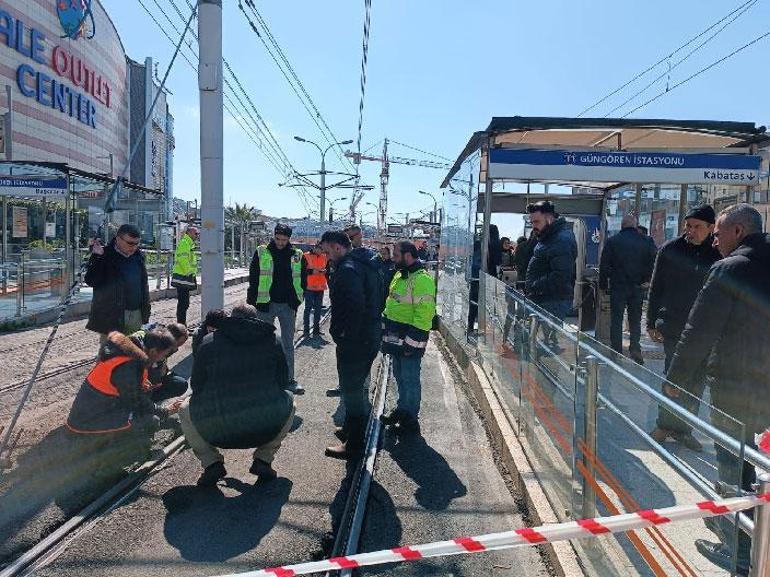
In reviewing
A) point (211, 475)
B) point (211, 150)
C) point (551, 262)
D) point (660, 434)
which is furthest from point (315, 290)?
point (660, 434)

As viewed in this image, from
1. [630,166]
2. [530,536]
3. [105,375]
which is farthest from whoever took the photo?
[630,166]

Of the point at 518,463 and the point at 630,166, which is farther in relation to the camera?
the point at 630,166

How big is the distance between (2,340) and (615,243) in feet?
31.0

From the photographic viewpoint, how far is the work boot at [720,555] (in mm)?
2246

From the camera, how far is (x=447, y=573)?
12.3ft

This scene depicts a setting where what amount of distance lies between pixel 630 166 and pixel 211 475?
592cm

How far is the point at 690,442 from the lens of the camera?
2.77 metres

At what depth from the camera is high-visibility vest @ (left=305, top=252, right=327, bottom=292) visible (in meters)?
11.9

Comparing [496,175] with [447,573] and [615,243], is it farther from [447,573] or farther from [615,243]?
[447,573]

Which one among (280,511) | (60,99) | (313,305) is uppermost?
(60,99)

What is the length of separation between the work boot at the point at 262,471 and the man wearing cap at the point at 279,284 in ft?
8.72

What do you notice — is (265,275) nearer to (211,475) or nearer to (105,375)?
(105,375)

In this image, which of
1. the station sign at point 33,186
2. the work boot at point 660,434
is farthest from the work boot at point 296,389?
the station sign at point 33,186

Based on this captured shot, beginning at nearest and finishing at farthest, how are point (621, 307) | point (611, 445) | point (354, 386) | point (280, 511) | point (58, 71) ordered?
point (611, 445) < point (280, 511) < point (354, 386) < point (621, 307) < point (58, 71)
